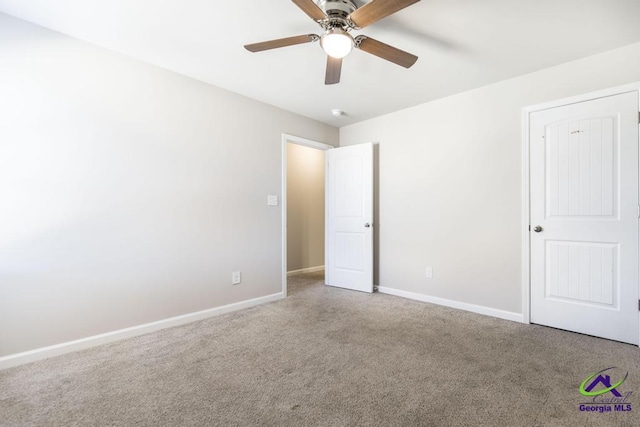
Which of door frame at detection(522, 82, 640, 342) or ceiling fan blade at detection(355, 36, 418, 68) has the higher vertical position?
ceiling fan blade at detection(355, 36, 418, 68)

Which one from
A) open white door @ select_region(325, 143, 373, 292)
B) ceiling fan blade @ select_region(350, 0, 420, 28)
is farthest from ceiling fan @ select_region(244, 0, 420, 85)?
open white door @ select_region(325, 143, 373, 292)

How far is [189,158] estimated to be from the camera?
295 cm

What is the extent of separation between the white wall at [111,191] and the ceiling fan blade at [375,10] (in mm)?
1925

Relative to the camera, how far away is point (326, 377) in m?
→ 1.92

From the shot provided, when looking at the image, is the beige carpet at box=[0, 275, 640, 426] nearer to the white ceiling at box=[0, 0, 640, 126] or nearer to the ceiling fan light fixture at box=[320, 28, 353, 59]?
the ceiling fan light fixture at box=[320, 28, 353, 59]

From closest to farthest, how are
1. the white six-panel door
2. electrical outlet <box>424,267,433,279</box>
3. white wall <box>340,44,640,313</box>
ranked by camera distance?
1. the white six-panel door
2. white wall <box>340,44,640,313</box>
3. electrical outlet <box>424,267,433,279</box>

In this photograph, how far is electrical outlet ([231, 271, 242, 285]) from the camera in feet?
10.8

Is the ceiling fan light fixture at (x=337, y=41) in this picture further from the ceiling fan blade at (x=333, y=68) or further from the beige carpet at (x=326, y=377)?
the beige carpet at (x=326, y=377)

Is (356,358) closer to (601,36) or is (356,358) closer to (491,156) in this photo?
(491,156)

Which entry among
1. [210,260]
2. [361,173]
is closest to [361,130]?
[361,173]

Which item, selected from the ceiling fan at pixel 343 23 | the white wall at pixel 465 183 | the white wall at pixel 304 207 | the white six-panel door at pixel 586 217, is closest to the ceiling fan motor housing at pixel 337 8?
the ceiling fan at pixel 343 23

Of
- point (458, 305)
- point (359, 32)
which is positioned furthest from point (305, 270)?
point (359, 32)

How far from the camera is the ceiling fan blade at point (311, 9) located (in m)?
1.61

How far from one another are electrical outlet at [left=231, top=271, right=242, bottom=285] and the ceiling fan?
2.25 m
